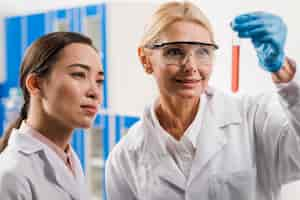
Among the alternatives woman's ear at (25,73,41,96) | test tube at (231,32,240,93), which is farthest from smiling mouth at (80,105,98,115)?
test tube at (231,32,240,93)

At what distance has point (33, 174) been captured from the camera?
103cm

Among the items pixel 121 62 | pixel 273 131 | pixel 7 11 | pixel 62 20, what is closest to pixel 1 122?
pixel 7 11

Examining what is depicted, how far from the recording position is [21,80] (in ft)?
3.72

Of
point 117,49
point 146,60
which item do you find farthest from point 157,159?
point 117,49

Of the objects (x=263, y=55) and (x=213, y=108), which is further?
(x=213, y=108)

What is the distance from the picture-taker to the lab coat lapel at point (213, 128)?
124 centimetres

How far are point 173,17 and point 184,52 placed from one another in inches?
4.0

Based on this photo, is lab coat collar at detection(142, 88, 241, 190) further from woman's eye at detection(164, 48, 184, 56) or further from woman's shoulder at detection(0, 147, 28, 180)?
woman's shoulder at detection(0, 147, 28, 180)

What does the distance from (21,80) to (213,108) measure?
0.57 m

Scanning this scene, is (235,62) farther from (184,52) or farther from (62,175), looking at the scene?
(62,175)

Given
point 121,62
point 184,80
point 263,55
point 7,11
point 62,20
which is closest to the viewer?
point 263,55

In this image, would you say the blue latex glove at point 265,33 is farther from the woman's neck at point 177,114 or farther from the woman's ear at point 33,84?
the woman's ear at point 33,84

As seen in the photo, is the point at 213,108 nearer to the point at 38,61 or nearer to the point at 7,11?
the point at 38,61

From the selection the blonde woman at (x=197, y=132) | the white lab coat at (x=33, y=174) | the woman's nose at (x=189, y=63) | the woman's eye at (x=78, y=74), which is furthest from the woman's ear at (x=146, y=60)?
the white lab coat at (x=33, y=174)
